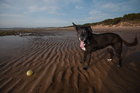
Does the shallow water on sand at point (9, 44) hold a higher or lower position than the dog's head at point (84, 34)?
lower

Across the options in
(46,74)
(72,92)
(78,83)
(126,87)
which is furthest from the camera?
(46,74)

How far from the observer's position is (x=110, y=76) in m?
2.79

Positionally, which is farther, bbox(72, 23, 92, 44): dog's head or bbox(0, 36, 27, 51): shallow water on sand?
bbox(0, 36, 27, 51): shallow water on sand

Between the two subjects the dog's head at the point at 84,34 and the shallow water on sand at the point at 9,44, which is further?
the shallow water on sand at the point at 9,44

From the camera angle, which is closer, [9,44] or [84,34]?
[84,34]

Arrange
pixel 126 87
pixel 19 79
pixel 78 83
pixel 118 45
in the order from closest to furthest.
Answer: pixel 126 87 < pixel 78 83 < pixel 19 79 < pixel 118 45

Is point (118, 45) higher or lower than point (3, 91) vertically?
higher

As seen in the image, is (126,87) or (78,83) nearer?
(126,87)

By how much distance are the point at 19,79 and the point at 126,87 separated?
3.74 metres

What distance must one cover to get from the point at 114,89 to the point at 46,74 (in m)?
2.49

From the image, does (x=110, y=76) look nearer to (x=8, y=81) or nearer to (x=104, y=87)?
(x=104, y=87)

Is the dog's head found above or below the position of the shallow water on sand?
above

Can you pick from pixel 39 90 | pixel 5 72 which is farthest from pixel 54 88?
pixel 5 72

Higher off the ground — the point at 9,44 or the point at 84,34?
the point at 84,34
